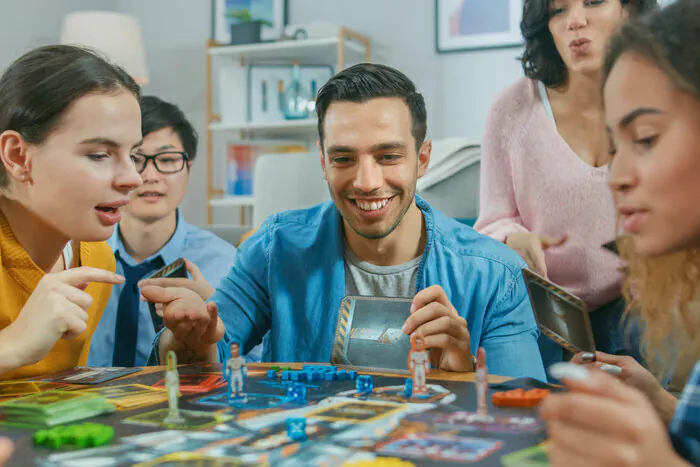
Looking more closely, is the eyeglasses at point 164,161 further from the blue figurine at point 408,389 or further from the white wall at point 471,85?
the white wall at point 471,85

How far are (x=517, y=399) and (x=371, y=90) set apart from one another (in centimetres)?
95

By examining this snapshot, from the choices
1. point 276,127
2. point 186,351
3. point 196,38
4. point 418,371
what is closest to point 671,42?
point 418,371

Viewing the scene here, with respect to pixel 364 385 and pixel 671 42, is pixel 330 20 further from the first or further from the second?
pixel 671 42

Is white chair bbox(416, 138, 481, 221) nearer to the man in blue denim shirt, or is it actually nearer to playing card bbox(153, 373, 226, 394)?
the man in blue denim shirt

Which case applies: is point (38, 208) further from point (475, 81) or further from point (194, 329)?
point (475, 81)

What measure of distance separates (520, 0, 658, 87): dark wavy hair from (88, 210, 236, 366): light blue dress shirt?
105 centimetres

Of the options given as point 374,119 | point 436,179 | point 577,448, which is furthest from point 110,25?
point 577,448

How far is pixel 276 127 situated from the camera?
473cm

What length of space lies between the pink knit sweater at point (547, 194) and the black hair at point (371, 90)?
25 centimetres

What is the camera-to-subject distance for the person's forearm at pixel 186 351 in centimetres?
147

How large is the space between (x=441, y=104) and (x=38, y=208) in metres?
3.52

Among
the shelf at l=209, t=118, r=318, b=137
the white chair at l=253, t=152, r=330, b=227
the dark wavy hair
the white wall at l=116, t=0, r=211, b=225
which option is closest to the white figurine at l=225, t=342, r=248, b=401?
the dark wavy hair

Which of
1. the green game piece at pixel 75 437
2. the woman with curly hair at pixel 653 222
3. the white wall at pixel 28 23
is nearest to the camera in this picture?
the woman with curly hair at pixel 653 222

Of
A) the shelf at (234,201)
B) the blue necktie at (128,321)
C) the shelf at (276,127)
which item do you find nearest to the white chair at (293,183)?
the blue necktie at (128,321)
